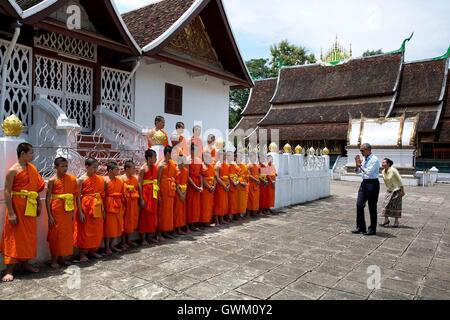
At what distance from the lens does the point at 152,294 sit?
3.76 m

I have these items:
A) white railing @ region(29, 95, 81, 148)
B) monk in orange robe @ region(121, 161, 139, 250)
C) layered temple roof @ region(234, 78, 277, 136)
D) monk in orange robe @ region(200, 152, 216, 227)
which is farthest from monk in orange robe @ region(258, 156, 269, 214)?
layered temple roof @ region(234, 78, 277, 136)

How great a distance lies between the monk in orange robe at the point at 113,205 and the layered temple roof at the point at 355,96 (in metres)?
22.9

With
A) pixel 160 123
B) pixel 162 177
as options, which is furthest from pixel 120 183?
pixel 160 123

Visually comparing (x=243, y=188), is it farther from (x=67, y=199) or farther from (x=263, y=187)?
(x=67, y=199)

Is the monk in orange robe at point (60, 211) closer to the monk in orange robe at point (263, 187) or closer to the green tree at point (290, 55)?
the monk in orange robe at point (263, 187)

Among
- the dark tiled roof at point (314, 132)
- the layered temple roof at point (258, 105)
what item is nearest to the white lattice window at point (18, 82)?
the dark tiled roof at point (314, 132)

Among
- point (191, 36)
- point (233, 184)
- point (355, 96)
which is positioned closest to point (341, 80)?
point (355, 96)

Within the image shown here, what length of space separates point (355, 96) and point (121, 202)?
2742 cm

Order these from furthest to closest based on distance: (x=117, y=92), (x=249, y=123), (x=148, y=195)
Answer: (x=249, y=123)
(x=117, y=92)
(x=148, y=195)

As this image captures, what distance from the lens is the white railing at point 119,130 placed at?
880 cm

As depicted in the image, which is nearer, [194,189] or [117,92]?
[194,189]

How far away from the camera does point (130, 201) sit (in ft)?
18.2

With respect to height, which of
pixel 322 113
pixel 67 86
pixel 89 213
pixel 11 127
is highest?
pixel 322 113
